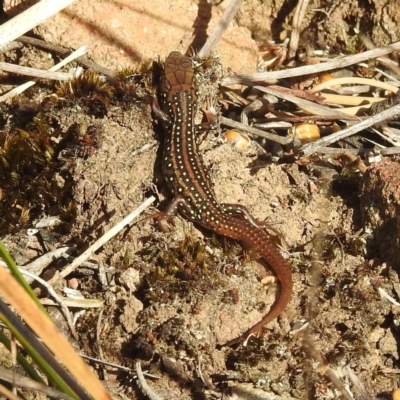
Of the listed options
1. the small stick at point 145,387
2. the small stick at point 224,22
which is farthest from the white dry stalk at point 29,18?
the small stick at point 145,387

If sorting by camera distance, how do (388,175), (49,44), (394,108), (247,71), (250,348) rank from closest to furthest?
(250,348) → (388,175) → (394,108) → (49,44) → (247,71)

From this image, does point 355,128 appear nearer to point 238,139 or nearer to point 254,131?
point 254,131

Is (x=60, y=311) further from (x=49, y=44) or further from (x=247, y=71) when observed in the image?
(x=247, y=71)

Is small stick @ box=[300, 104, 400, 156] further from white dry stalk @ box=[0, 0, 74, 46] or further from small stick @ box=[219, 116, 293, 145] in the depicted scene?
white dry stalk @ box=[0, 0, 74, 46]

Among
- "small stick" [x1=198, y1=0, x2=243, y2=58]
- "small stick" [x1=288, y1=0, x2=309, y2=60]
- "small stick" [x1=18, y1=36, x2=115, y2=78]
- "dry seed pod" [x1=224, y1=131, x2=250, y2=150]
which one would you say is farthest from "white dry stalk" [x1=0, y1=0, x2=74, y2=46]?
"small stick" [x1=288, y1=0, x2=309, y2=60]

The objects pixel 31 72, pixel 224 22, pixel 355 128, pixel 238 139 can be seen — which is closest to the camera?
pixel 355 128

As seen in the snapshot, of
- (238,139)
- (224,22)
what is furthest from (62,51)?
(238,139)

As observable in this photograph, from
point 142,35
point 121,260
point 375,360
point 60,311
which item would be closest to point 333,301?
point 375,360

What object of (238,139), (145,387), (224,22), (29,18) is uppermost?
(224,22)
